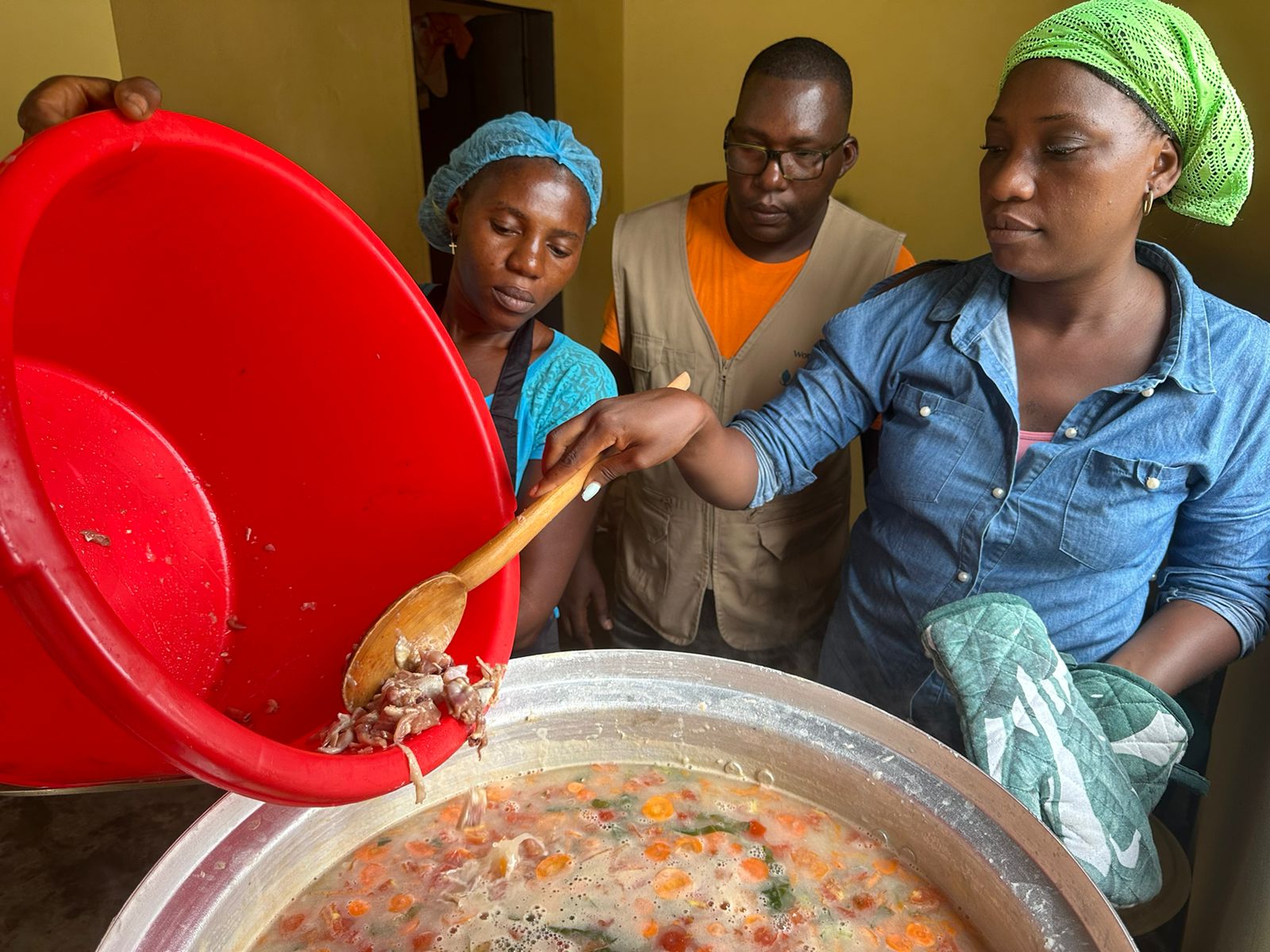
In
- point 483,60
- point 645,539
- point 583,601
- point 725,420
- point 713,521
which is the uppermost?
point 483,60

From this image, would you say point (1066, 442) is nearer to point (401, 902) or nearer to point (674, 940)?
point (674, 940)

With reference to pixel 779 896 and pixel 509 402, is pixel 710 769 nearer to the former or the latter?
pixel 779 896

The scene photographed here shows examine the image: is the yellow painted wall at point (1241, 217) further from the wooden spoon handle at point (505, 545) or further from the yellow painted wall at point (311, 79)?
the yellow painted wall at point (311, 79)

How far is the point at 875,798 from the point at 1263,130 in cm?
151

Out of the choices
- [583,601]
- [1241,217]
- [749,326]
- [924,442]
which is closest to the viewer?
[924,442]

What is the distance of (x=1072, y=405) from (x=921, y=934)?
753mm

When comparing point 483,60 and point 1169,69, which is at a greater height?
point 1169,69

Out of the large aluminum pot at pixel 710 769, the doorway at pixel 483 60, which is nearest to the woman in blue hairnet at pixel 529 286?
the large aluminum pot at pixel 710 769

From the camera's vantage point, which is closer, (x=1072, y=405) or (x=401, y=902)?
(x=401, y=902)

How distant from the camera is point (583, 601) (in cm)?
208

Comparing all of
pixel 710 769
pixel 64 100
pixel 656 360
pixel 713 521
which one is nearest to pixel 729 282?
pixel 656 360

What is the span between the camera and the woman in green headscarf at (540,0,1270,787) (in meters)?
1.15

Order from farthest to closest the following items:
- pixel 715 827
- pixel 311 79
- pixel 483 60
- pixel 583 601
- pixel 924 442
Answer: pixel 483 60 < pixel 311 79 < pixel 583 601 < pixel 924 442 < pixel 715 827

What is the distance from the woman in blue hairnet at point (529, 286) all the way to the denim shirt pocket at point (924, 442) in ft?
1.62
